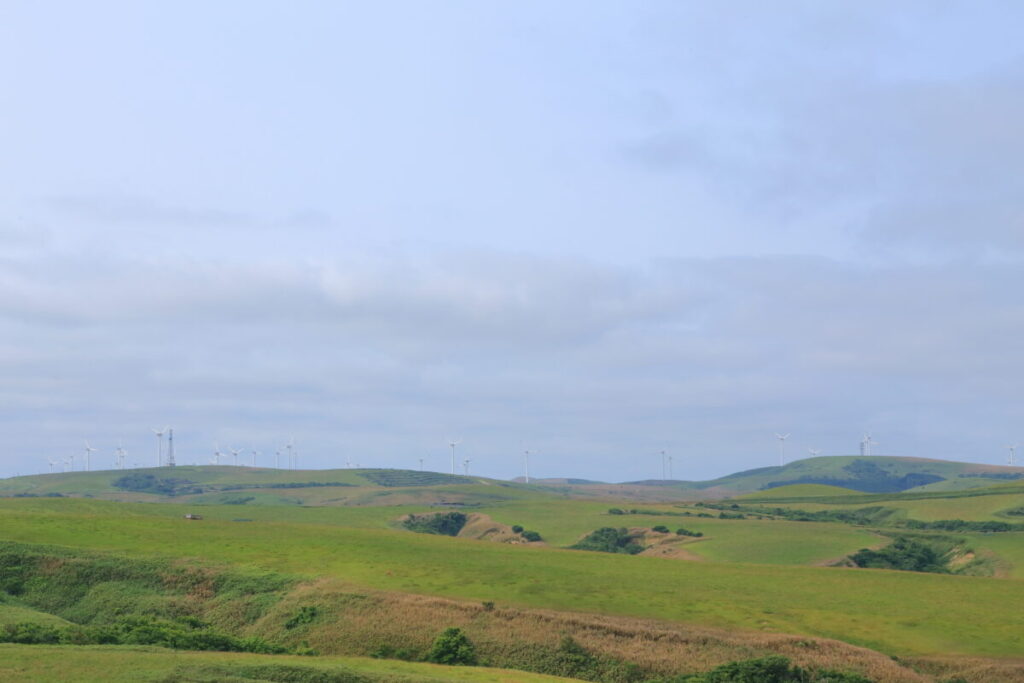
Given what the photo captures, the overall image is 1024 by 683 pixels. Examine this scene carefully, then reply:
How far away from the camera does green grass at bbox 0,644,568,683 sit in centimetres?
4006

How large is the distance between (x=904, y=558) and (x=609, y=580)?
57.3 m

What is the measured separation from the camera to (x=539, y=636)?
2403 inches

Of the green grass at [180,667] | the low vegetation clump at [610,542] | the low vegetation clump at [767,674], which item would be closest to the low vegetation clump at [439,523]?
the low vegetation clump at [610,542]

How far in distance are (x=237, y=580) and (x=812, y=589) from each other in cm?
4351

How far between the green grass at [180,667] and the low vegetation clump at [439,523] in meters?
122

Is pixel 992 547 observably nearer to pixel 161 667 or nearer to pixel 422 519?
pixel 422 519

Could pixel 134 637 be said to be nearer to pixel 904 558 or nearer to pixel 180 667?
pixel 180 667

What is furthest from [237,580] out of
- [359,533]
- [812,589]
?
[812,589]

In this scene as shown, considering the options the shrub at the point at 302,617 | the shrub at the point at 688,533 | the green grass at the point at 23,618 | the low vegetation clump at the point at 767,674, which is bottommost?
the shrub at the point at 688,533

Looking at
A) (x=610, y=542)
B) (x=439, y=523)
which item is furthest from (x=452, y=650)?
(x=439, y=523)

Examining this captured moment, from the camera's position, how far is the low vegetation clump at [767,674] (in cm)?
5284

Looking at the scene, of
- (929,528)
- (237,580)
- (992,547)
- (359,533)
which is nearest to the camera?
(237,580)

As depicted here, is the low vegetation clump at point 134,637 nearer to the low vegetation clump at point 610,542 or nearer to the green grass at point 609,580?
the green grass at point 609,580

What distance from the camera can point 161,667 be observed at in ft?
138
